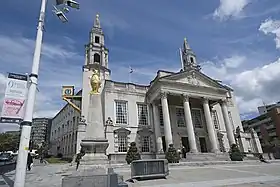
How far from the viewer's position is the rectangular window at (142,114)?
29.4 metres

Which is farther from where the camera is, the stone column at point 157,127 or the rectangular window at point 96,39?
the rectangular window at point 96,39

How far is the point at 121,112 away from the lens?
2875cm

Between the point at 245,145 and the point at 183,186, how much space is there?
30.0 m

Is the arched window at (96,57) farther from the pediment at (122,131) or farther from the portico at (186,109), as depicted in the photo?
the pediment at (122,131)

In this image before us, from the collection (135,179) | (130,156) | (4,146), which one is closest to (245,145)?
(130,156)

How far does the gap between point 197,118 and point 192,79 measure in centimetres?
696

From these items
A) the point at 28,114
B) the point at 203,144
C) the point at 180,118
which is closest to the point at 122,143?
the point at 180,118

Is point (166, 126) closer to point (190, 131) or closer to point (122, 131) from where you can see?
point (190, 131)

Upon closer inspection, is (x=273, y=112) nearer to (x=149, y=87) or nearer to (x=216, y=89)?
(x=216, y=89)

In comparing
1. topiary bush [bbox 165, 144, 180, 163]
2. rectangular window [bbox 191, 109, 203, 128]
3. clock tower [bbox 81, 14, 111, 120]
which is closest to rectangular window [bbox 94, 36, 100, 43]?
clock tower [bbox 81, 14, 111, 120]

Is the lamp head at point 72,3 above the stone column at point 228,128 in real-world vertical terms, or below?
above

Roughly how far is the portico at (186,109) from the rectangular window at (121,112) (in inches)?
164

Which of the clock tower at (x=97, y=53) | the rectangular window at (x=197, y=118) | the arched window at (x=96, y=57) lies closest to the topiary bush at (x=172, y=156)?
the rectangular window at (x=197, y=118)

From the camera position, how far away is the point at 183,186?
728 centimetres
